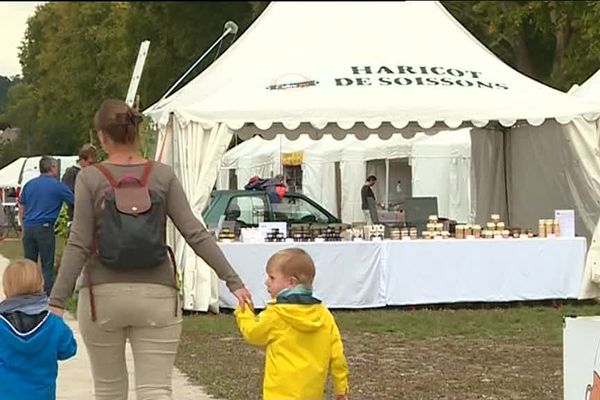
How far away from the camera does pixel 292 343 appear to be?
5.02 metres

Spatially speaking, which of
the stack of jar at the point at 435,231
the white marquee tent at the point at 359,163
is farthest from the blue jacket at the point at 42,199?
the white marquee tent at the point at 359,163

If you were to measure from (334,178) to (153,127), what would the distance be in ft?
38.1

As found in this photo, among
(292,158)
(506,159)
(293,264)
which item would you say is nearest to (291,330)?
(293,264)

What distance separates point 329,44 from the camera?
1384 centimetres

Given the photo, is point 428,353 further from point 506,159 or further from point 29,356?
point 506,159

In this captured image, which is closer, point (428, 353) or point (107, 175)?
point (107, 175)

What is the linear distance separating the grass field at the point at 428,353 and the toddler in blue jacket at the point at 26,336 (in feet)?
9.55

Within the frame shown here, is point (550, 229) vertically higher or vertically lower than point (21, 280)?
higher

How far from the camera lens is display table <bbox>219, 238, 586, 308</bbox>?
12.6m

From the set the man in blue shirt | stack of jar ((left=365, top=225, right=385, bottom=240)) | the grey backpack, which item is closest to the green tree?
the man in blue shirt

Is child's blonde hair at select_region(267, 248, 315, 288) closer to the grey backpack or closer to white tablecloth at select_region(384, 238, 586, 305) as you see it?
the grey backpack

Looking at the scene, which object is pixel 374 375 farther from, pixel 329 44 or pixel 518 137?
pixel 518 137

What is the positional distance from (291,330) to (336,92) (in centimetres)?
→ 820

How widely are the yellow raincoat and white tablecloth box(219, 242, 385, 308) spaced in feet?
24.4
